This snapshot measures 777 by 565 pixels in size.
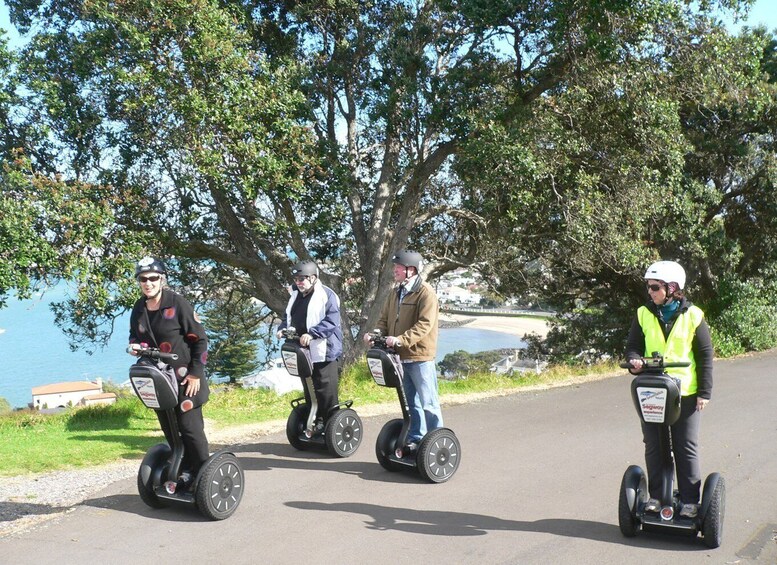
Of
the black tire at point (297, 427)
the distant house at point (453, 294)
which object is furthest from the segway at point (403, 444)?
the distant house at point (453, 294)

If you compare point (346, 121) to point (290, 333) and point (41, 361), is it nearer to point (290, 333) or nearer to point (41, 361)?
point (290, 333)

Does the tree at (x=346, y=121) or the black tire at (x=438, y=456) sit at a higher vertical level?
the tree at (x=346, y=121)

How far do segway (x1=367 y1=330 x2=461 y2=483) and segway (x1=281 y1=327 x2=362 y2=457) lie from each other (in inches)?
29.9

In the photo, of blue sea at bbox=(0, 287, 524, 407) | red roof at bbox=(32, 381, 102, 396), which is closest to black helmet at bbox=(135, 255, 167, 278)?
blue sea at bbox=(0, 287, 524, 407)

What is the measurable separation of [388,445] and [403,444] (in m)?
0.17

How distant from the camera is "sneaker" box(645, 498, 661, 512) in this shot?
17.8ft

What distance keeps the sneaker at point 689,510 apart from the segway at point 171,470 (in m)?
3.15

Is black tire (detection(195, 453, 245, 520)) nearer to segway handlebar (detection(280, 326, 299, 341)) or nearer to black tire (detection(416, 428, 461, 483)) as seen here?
Answer: black tire (detection(416, 428, 461, 483))

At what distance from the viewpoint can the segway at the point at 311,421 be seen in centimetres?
775

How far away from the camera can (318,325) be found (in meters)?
7.82

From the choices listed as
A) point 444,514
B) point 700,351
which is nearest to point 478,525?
point 444,514

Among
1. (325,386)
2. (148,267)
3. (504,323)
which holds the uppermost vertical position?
(504,323)

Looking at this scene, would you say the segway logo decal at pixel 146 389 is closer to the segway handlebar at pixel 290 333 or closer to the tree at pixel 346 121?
the segway handlebar at pixel 290 333

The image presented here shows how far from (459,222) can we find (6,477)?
44.7 feet
